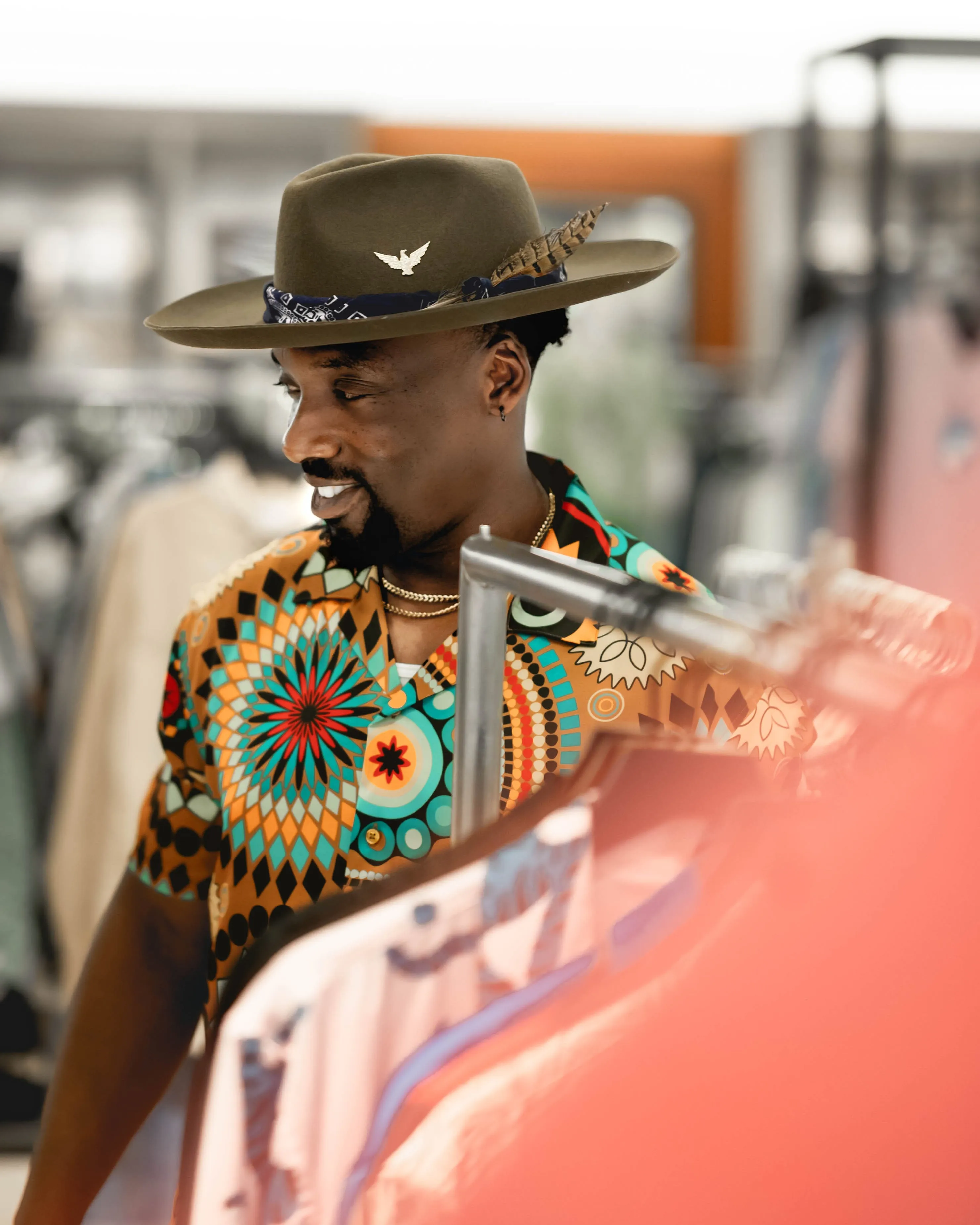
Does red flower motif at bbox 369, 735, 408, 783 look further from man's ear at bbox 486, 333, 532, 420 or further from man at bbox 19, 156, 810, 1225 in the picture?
man's ear at bbox 486, 333, 532, 420

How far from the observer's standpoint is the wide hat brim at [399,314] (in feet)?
2.25

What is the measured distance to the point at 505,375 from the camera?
75 cm

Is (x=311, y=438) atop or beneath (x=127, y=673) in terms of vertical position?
atop

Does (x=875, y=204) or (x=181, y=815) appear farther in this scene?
(x=875, y=204)

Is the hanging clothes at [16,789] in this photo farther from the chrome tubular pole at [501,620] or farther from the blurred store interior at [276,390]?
the chrome tubular pole at [501,620]

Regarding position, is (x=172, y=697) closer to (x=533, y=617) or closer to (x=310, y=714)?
(x=310, y=714)

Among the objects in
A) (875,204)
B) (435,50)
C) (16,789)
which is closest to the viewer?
(875,204)

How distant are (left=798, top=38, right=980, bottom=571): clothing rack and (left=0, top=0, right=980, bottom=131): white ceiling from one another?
2.26 feet

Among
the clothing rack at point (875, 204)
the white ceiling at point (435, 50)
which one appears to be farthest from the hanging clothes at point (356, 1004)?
the white ceiling at point (435, 50)

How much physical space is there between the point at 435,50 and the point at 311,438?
7.40 ft

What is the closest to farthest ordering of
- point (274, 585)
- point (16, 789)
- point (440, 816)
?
1. point (440, 816)
2. point (274, 585)
3. point (16, 789)

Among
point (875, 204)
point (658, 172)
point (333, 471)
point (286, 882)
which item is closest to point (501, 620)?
point (333, 471)

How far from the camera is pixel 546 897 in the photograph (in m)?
0.52

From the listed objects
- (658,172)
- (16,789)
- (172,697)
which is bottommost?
(16,789)
